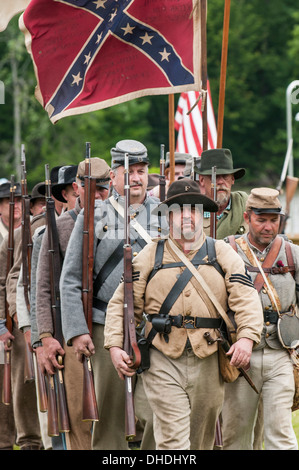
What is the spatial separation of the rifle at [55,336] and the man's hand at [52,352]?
1.6 inches

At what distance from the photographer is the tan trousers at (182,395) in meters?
7.11

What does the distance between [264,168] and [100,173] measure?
47245 mm

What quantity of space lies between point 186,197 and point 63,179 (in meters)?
2.32

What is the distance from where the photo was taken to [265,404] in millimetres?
7922

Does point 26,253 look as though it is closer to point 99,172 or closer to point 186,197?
point 99,172

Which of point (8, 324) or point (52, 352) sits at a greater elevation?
point (52, 352)

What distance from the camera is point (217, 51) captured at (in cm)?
5547

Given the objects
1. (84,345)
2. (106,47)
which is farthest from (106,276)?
(106,47)

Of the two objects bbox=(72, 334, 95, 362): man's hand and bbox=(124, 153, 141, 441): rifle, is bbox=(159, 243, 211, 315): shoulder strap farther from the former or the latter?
bbox=(72, 334, 95, 362): man's hand

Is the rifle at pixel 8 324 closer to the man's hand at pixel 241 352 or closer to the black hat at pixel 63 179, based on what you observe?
the black hat at pixel 63 179

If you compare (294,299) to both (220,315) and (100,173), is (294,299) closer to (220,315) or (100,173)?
(220,315)

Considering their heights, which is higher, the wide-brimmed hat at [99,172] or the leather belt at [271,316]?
the wide-brimmed hat at [99,172]

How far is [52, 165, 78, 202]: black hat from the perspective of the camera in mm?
9328

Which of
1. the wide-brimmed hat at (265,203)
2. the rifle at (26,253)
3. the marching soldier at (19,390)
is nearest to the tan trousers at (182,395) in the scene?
the wide-brimmed hat at (265,203)
